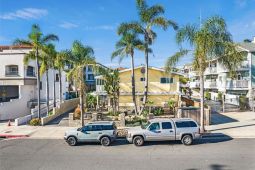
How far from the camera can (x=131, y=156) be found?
51.9 ft

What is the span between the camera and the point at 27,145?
1939 cm

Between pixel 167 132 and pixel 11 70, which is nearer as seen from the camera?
pixel 167 132

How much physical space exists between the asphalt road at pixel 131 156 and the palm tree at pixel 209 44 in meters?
4.89

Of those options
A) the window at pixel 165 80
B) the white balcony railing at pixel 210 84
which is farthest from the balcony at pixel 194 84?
the window at pixel 165 80

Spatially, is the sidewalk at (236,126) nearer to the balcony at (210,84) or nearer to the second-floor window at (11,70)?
the balcony at (210,84)

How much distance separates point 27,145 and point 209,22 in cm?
1658

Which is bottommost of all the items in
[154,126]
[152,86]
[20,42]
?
[154,126]

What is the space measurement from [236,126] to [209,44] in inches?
320

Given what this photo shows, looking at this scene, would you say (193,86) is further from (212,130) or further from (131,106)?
(212,130)

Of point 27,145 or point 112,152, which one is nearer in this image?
point 112,152

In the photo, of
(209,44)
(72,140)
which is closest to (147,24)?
(209,44)

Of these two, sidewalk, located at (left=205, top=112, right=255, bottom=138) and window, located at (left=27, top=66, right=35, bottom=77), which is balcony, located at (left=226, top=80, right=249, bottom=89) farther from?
window, located at (left=27, top=66, right=35, bottom=77)

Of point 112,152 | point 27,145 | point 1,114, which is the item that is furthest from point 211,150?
point 1,114

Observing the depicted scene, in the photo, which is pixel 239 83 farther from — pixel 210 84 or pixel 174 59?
pixel 174 59
